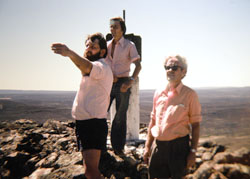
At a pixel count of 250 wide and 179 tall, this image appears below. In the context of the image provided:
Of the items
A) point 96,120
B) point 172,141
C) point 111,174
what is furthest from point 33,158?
point 172,141

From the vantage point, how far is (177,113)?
172 cm

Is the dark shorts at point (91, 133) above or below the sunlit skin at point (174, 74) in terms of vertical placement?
below

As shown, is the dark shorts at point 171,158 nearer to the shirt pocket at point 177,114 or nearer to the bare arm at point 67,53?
the shirt pocket at point 177,114

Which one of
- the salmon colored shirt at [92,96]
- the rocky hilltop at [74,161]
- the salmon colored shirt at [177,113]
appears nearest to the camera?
the salmon colored shirt at [177,113]

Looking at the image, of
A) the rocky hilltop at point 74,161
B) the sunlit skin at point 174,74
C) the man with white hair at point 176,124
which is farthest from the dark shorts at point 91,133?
the rocky hilltop at point 74,161

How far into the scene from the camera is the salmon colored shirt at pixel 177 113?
1711 millimetres

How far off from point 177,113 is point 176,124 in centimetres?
10

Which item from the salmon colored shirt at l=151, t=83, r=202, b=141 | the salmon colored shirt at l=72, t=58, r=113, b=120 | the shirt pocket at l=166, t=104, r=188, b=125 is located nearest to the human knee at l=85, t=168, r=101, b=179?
the salmon colored shirt at l=72, t=58, r=113, b=120

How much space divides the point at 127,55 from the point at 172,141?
5.74ft

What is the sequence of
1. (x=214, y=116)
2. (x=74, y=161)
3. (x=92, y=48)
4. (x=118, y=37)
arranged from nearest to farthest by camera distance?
(x=92, y=48)
(x=74, y=161)
(x=118, y=37)
(x=214, y=116)

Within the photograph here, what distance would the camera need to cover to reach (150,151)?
2.05 meters

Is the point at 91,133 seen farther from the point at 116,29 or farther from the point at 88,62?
the point at 116,29

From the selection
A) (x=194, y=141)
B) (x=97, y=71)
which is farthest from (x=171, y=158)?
(x=97, y=71)

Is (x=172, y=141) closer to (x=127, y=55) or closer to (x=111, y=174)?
(x=111, y=174)
